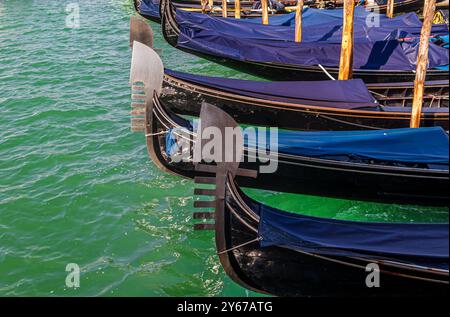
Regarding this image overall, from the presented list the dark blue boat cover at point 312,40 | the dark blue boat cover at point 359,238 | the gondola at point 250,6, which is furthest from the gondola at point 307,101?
the gondola at point 250,6

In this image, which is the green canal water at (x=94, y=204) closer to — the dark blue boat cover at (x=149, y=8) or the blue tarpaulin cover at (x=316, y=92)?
the blue tarpaulin cover at (x=316, y=92)

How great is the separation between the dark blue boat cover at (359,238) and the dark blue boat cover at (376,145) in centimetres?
161

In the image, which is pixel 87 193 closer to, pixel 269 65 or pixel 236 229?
pixel 236 229

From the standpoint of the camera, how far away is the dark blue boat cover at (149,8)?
14.8 m

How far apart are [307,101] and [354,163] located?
66.6 inches

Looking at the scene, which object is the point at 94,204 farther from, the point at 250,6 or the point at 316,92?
the point at 250,6

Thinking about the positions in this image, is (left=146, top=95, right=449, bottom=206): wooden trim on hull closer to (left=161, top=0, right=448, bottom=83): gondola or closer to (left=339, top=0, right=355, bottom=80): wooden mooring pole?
(left=339, top=0, right=355, bottom=80): wooden mooring pole

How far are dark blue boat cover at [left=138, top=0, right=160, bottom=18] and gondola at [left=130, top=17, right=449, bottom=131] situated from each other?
24.1 ft

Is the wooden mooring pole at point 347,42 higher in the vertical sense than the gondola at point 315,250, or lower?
higher

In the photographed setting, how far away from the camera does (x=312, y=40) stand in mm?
10336

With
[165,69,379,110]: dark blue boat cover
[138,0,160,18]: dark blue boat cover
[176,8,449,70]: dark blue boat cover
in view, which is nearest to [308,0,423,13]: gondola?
[176,8,449,70]: dark blue boat cover

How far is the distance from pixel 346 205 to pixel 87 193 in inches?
141

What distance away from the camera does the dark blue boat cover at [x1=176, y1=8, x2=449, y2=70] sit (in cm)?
923

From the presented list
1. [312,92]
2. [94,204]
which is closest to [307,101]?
[312,92]
